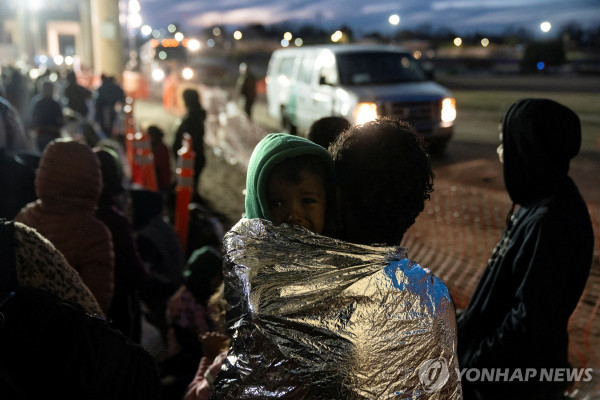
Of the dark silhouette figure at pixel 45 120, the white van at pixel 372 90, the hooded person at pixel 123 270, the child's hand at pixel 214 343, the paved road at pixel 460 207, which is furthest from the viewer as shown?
the white van at pixel 372 90

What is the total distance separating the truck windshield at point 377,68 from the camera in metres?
12.0

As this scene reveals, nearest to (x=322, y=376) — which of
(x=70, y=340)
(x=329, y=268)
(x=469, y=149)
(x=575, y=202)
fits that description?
(x=329, y=268)

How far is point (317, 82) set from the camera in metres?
12.8

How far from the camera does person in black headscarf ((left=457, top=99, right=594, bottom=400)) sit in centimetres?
222

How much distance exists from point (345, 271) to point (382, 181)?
255 millimetres

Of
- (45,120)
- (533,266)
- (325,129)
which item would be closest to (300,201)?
(533,266)

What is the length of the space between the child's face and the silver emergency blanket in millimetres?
124

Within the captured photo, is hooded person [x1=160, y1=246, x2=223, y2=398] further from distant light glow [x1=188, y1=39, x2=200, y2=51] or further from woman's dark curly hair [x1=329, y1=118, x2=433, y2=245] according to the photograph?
distant light glow [x1=188, y1=39, x2=200, y2=51]

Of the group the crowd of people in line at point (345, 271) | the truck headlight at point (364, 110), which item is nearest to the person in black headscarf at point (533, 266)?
the crowd of people in line at point (345, 271)

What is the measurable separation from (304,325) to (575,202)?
5.20ft

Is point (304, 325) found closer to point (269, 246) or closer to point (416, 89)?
point (269, 246)

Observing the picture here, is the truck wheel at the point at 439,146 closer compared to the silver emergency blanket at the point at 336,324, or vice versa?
the silver emergency blanket at the point at 336,324

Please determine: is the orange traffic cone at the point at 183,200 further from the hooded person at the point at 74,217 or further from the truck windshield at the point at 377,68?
the truck windshield at the point at 377,68

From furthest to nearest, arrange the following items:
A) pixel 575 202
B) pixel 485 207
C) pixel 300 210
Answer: pixel 485 207, pixel 575 202, pixel 300 210
